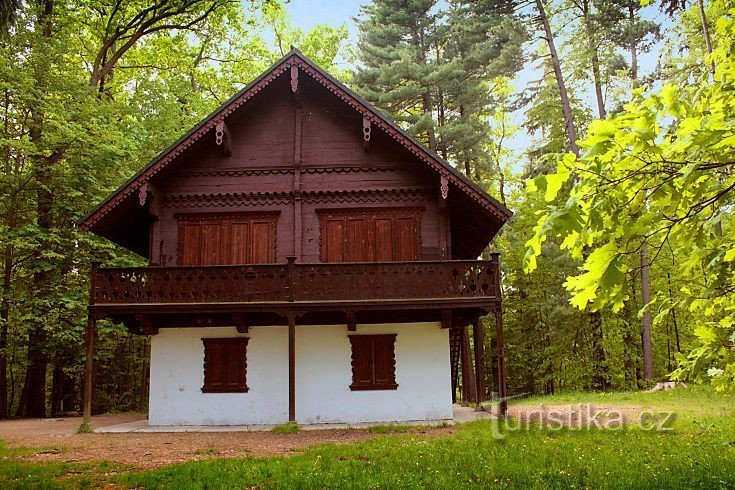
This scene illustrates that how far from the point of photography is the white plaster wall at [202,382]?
16.6 metres

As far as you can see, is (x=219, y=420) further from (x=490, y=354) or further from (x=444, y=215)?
(x=490, y=354)

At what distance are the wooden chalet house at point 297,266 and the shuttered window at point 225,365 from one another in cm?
4

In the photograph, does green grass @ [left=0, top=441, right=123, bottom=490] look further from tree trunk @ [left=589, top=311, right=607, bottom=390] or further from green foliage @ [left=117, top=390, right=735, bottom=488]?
tree trunk @ [left=589, top=311, right=607, bottom=390]

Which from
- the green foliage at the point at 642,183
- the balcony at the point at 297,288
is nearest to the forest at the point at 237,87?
the balcony at the point at 297,288

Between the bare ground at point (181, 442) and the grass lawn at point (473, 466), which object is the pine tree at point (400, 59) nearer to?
the bare ground at point (181, 442)

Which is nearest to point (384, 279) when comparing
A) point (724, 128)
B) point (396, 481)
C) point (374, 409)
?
point (374, 409)

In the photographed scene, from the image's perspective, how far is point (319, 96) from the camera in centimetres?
1839

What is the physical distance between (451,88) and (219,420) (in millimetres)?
19707

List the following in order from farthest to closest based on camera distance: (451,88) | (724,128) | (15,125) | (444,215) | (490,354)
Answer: (490,354) < (451,88) < (15,125) < (444,215) < (724,128)

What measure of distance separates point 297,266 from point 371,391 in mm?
4089

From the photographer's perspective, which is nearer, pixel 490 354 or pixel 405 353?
pixel 405 353

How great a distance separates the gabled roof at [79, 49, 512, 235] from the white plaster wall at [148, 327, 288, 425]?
156 inches

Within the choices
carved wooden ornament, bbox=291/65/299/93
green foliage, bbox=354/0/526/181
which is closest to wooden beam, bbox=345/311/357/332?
carved wooden ornament, bbox=291/65/299/93

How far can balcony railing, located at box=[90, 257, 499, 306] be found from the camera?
15.6 metres
